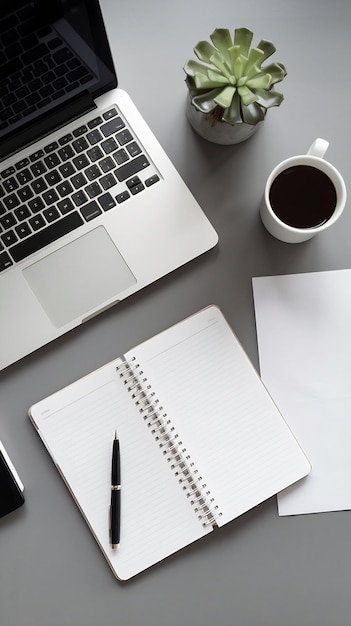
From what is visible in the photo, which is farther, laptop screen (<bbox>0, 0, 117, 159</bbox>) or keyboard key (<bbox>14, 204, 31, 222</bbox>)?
keyboard key (<bbox>14, 204, 31, 222</bbox>)

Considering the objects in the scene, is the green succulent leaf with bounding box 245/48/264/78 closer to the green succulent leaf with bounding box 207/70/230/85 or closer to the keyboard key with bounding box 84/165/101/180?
the green succulent leaf with bounding box 207/70/230/85

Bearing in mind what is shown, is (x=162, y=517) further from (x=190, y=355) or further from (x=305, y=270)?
(x=305, y=270)

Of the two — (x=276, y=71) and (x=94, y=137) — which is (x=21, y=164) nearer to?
(x=94, y=137)

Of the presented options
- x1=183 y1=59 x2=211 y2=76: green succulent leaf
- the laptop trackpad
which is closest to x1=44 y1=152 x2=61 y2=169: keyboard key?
→ the laptop trackpad

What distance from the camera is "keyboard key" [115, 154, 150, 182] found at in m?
0.84

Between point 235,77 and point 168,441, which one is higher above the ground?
point 235,77

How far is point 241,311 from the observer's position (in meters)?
0.87

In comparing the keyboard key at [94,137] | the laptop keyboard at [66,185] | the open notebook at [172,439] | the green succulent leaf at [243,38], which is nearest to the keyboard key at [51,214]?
the laptop keyboard at [66,185]

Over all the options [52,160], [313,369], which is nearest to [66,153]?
[52,160]

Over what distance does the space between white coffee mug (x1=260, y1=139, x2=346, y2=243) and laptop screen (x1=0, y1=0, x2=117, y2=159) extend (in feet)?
0.87

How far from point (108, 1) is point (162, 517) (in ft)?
2.38

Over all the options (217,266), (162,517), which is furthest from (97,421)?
(217,266)

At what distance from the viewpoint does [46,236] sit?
832 millimetres

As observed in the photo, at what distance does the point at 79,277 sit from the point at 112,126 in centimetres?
21
